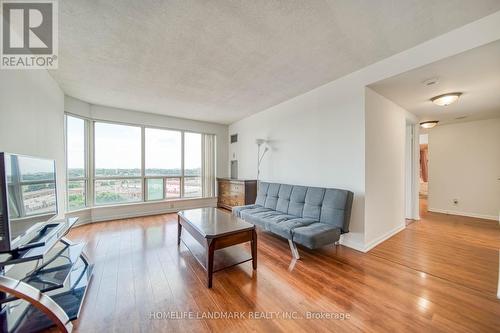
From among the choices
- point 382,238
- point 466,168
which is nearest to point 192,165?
point 382,238

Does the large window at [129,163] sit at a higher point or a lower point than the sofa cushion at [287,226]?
higher

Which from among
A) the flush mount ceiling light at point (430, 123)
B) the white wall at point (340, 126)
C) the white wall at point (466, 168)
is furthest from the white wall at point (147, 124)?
the white wall at point (466, 168)

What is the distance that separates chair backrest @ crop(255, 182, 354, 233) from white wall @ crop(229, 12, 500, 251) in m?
0.27

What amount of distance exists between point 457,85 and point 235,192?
14.1 feet

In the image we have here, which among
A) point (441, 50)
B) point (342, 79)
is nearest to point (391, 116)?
point (342, 79)

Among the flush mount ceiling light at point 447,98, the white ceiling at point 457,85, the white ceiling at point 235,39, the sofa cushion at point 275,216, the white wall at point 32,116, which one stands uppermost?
the white ceiling at point 235,39

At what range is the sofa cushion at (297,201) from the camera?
10.1 ft

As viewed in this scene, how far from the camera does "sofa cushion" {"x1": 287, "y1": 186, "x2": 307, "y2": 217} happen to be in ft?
10.1

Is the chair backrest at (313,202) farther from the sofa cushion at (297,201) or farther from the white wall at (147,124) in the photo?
the white wall at (147,124)

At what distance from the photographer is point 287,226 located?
2.54 meters

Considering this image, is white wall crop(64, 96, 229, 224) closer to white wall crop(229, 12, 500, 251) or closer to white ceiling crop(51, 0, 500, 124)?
white ceiling crop(51, 0, 500, 124)

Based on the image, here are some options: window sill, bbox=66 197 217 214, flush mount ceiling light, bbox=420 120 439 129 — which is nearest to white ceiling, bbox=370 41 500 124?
flush mount ceiling light, bbox=420 120 439 129

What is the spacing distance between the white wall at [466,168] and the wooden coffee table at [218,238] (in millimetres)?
5603

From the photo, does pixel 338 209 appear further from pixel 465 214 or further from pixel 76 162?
pixel 76 162
